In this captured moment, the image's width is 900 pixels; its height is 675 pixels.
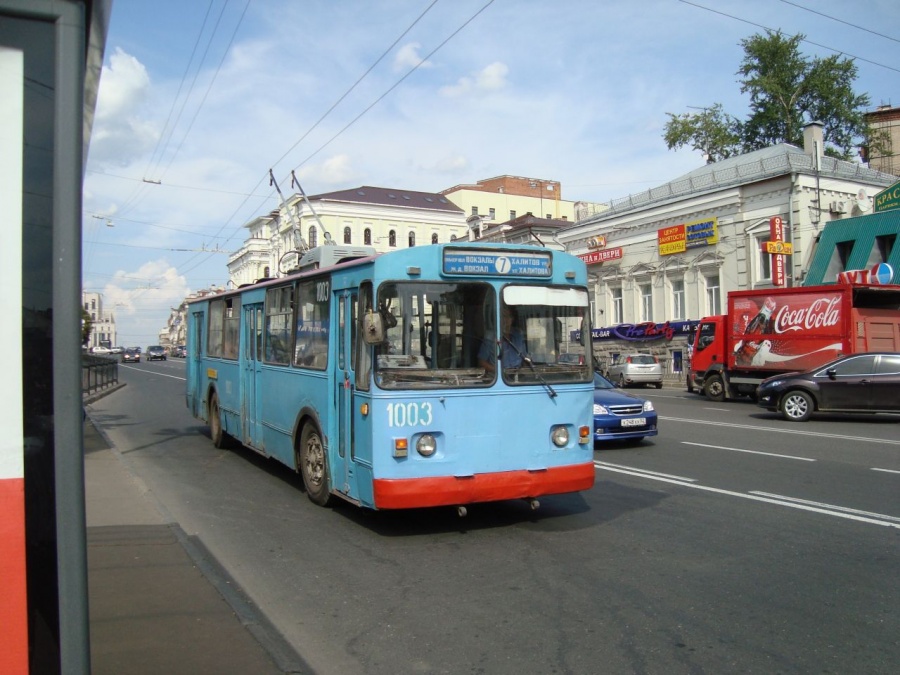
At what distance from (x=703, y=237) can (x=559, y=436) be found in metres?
30.9

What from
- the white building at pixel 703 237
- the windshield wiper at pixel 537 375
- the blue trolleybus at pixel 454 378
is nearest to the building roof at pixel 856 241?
the white building at pixel 703 237

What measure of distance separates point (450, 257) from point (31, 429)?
16.6 feet

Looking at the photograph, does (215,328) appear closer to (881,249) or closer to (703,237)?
(881,249)

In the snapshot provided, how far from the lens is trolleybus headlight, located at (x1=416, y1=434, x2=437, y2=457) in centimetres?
678

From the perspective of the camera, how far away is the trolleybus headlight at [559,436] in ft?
24.1

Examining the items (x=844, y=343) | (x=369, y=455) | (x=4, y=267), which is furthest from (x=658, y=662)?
(x=844, y=343)

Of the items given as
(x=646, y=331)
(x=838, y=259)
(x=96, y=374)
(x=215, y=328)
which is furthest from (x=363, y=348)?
(x=646, y=331)

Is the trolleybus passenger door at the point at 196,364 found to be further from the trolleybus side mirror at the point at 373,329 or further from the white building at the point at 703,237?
the white building at the point at 703,237

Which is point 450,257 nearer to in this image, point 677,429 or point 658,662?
point 658,662

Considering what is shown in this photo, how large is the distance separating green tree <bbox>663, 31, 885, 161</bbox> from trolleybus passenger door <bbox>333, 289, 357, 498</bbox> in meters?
47.4

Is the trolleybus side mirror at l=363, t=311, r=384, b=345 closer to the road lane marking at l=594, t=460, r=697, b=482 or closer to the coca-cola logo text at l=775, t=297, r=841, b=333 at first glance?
the road lane marking at l=594, t=460, r=697, b=482

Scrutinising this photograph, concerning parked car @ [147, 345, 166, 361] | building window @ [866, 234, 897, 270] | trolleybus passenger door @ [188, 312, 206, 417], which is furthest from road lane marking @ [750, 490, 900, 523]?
parked car @ [147, 345, 166, 361]

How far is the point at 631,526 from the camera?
7.55m

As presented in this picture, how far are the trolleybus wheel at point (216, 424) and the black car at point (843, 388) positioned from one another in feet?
40.4
